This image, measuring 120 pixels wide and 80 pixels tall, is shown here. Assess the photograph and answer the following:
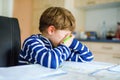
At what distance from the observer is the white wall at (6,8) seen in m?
3.32

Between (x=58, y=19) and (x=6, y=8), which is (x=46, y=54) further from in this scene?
(x=6, y=8)

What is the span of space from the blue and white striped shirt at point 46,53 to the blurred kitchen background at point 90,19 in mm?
1406

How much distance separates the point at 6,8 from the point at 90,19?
1.51 meters

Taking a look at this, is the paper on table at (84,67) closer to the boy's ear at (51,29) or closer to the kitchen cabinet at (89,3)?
the boy's ear at (51,29)

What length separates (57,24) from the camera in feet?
3.14

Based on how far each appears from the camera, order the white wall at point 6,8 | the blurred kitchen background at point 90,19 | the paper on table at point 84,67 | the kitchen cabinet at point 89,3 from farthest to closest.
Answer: the white wall at point 6,8 → the kitchen cabinet at point 89,3 → the blurred kitchen background at point 90,19 → the paper on table at point 84,67

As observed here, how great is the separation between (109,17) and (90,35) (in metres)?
0.42

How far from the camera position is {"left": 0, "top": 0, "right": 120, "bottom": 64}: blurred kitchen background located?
249 cm

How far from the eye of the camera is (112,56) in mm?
2428

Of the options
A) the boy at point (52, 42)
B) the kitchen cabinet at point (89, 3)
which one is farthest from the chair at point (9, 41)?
the kitchen cabinet at point (89, 3)

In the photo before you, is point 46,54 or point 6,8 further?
point 6,8

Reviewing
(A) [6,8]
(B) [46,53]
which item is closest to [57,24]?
(B) [46,53]

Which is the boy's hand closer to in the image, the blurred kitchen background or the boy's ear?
the boy's ear

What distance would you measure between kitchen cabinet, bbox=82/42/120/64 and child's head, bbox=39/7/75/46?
1535mm
